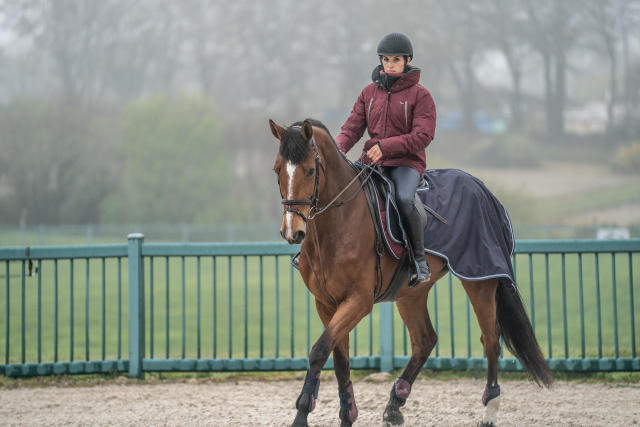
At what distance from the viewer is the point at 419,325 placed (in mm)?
5668

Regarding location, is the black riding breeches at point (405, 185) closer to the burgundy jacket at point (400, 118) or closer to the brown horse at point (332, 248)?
the burgundy jacket at point (400, 118)

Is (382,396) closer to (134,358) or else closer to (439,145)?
(134,358)

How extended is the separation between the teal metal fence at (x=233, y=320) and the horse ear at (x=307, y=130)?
183 cm

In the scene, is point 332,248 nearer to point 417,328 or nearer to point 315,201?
point 315,201

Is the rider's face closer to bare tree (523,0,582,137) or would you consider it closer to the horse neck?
the horse neck

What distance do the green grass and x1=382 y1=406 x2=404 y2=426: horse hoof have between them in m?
1.47

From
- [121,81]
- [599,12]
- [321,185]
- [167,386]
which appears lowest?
[167,386]

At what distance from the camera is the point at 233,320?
1253 cm

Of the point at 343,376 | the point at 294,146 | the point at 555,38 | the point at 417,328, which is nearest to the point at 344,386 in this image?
the point at 343,376

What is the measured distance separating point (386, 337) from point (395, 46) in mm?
3042

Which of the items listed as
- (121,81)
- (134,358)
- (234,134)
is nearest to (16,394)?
(134,358)

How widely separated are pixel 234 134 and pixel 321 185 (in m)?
39.3

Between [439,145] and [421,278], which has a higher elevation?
[439,145]

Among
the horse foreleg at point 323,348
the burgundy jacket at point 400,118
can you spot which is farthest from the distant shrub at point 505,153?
the horse foreleg at point 323,348
